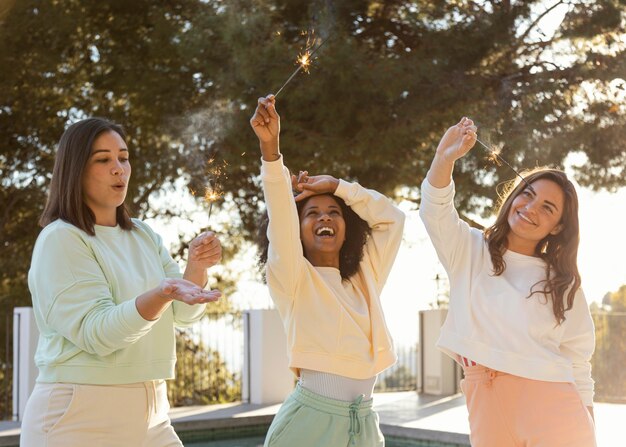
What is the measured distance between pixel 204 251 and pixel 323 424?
59cm

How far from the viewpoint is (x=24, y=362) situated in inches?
332

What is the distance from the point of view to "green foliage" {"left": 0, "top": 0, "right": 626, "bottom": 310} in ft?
27.7

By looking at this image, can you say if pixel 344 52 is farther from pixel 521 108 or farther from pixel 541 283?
pixel 541 283

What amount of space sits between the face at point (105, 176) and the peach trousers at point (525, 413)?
1.16 metres

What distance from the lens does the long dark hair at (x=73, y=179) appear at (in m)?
2.39

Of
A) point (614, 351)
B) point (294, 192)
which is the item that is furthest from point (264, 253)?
point (614, 351)

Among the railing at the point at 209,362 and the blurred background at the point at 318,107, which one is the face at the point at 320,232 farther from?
the railing at the point at 209,362

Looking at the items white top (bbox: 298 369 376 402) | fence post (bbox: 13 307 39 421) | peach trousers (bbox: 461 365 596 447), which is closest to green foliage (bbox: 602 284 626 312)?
fence post (bbox: 13 307 39 421)

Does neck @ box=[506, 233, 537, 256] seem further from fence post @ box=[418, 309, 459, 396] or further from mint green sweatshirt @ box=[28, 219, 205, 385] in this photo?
fence post @ box=[418, 309, 459, 396]

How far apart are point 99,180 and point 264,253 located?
0.81 metres

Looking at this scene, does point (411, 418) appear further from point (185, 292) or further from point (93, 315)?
point (185, 292)

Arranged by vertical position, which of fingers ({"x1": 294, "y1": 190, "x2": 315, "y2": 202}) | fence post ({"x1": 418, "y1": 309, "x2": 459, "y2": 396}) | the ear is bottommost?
fence post ({"x1": 418, "y1": 309, "x2": 459, "y2": 396})

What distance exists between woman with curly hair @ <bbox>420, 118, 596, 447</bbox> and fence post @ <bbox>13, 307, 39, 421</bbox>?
587 centimetres

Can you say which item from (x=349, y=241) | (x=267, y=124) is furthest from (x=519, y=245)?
(x=267, y=124)
